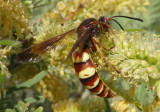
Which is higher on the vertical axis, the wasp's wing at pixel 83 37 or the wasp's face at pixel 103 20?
the wasp's face at pixel 103 20

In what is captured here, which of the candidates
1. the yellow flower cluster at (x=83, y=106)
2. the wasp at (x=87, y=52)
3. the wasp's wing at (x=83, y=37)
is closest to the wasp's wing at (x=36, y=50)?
the wasp at (x=87, y=52)

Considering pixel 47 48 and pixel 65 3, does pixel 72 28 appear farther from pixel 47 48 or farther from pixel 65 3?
pixel 65 3

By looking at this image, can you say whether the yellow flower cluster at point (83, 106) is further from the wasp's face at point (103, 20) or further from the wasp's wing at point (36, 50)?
the wasp's face at point (103, 20)

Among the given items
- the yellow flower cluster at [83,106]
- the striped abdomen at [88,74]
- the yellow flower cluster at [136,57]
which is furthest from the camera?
the yellow flower cluster at [83,106]

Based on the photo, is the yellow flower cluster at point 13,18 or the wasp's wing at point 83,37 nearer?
the wasp's wing at point 83,37

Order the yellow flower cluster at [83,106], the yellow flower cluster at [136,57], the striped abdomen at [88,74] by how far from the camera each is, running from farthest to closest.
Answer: the yellow flower cluster at [83,106] < the striped abdomen at [88,74] < the yellow flower cluster at [136,57]

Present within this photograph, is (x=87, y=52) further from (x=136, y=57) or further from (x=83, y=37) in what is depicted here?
(x=136, y=57)

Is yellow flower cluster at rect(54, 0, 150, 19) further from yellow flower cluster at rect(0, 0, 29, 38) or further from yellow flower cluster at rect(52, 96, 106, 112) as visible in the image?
yellow flower cluster at rect(52, 96, 106, 112)
